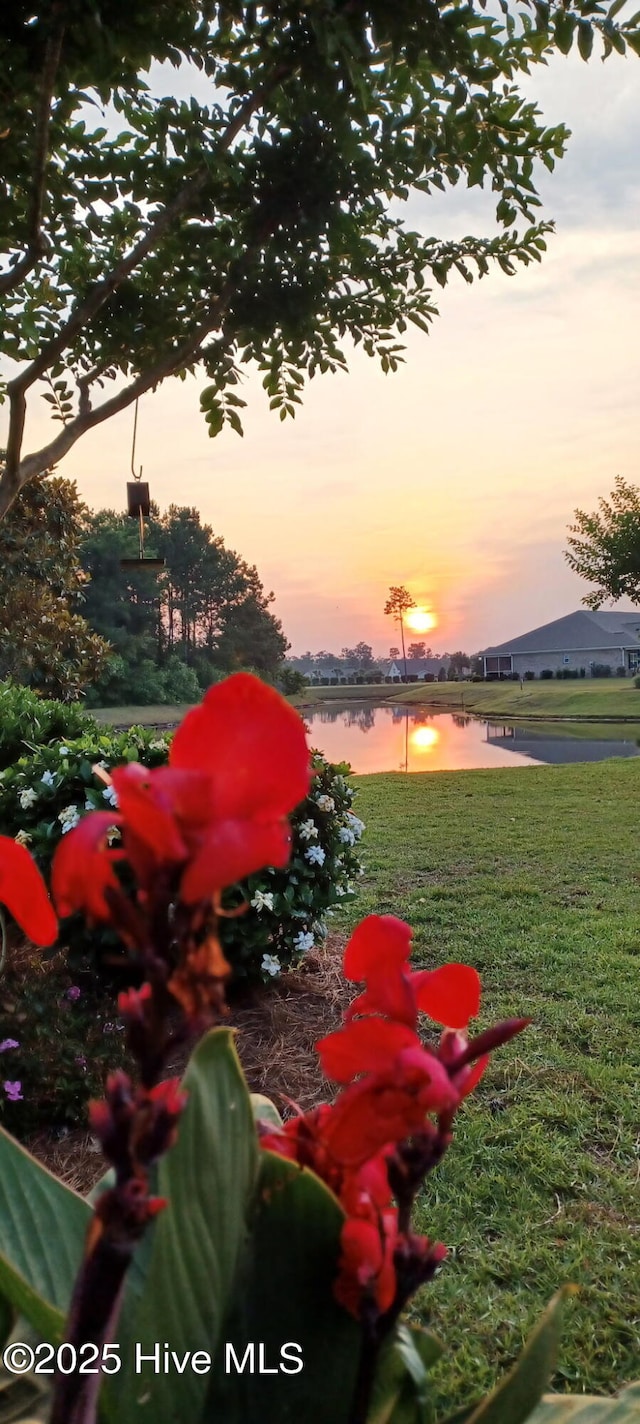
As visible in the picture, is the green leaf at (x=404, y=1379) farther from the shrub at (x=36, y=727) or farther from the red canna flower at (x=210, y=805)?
the shrub at (x=36, y=727)

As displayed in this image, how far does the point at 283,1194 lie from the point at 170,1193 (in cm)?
5

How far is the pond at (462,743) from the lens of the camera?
13828 mm

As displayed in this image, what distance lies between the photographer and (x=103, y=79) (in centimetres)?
176

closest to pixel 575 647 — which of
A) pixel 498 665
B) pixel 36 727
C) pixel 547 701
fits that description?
pixel 498 665

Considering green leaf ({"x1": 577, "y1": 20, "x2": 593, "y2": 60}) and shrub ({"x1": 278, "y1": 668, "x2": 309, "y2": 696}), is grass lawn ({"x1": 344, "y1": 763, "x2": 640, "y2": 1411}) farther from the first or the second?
shrub ({"x1": 278, "y1": 668, "x2": 309, "y2": 696})

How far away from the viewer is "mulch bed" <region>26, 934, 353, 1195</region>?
231 cm

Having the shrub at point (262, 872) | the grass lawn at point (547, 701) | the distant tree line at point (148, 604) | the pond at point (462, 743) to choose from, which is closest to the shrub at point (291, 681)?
the distant tree line at point (148, 604)

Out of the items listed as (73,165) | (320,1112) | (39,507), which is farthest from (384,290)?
(39,507)

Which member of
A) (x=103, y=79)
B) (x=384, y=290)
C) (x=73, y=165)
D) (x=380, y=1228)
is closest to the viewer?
(x=380, y=1228)

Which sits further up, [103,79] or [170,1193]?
[103,79]

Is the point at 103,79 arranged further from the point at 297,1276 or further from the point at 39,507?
the point at 39,507

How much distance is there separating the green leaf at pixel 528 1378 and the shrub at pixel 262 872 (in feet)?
8.64

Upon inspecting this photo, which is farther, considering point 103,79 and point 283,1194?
point 103,79

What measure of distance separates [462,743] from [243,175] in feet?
54.1
